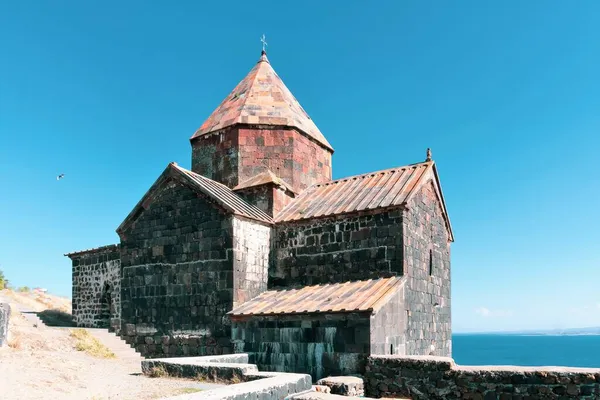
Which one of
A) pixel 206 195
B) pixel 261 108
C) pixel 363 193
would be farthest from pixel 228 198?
pixel 261 108

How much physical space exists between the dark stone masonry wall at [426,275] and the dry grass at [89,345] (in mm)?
6997

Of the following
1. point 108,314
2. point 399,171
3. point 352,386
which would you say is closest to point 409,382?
point 352,386

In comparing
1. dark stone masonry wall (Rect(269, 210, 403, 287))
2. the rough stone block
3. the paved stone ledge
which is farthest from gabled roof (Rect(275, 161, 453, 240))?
the rough stone block

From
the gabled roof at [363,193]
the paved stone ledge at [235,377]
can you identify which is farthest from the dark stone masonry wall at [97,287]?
the paved stone ledge at [235,377]

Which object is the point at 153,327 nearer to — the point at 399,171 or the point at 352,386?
the point at 352,386

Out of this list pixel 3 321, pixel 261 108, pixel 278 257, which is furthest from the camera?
pixel 261 108

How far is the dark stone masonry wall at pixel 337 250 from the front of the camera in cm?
1136

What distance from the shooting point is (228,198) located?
12.9 metres

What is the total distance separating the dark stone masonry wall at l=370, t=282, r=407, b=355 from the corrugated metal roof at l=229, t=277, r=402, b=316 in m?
0.23

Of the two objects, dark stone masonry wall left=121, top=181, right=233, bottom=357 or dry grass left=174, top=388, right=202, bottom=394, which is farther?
dark stone masonry wall left=121, top=181, right=233, bottom=357

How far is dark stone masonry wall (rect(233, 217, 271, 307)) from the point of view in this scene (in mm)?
11945

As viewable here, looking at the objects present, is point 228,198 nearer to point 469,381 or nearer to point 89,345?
point 89,345

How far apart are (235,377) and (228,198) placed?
555 cm

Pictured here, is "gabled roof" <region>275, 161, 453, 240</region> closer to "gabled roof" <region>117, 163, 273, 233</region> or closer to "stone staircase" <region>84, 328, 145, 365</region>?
"gabled roof" <region>117, 163, 273, 233</region>
